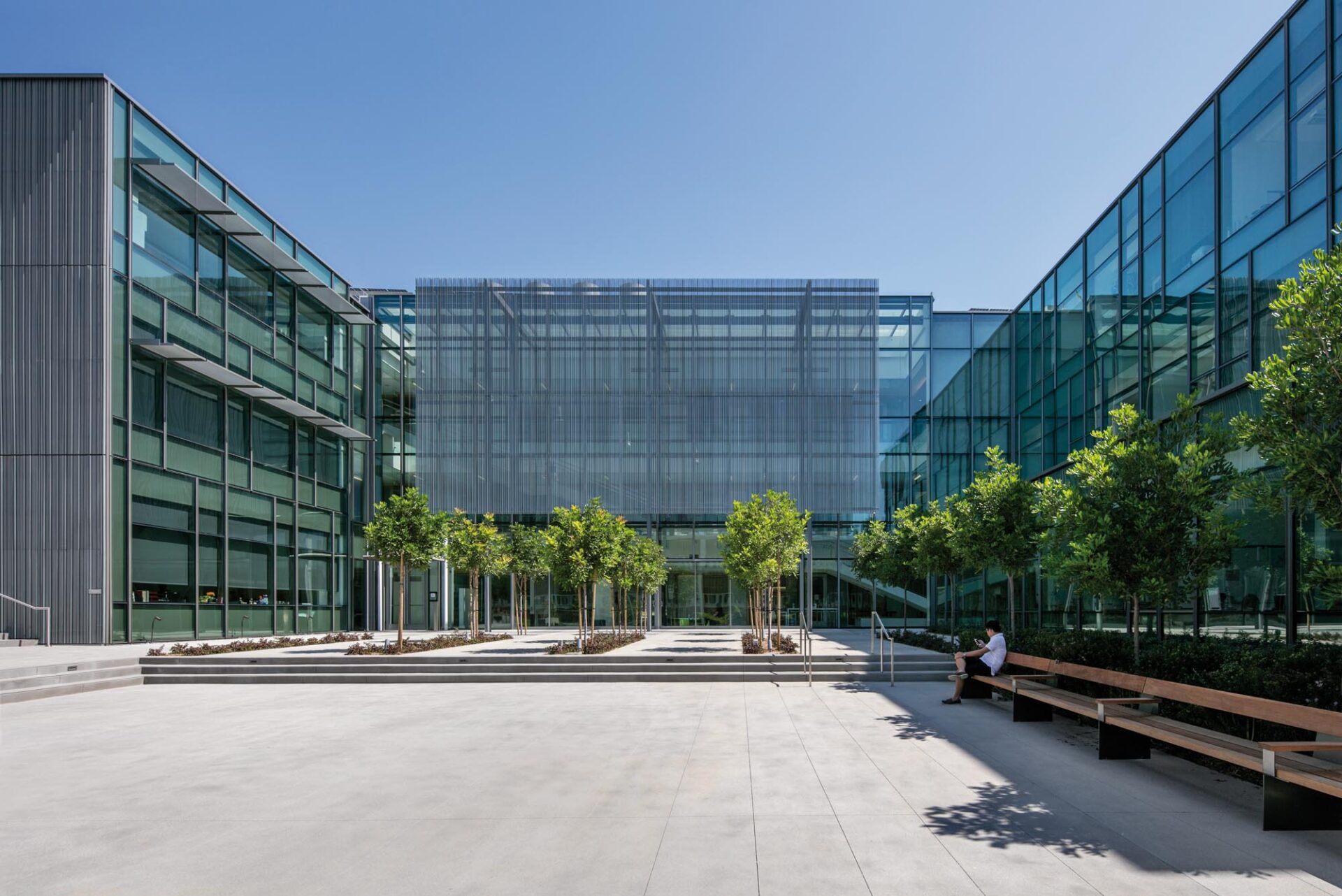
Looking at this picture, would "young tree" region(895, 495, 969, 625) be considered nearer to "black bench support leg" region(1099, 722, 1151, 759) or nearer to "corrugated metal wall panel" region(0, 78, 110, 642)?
"black bench support leg" region(1099, 722, 1151, 759)

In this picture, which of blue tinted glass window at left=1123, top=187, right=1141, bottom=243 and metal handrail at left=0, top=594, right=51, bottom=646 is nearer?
blue tinted glass window at left=1123, top=187, right=1141, bottom=243

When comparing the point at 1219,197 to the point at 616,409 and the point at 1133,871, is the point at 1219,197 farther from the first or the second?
the point at 616,409

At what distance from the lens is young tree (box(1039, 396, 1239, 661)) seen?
12703 millimetres

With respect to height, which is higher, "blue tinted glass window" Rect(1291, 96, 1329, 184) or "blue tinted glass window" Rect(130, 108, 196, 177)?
"blue tinted glass window" Rect(130, 108, 196, 177)

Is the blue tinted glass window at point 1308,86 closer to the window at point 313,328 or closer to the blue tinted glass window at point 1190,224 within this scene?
the blue tinted glass window at point 1190,224

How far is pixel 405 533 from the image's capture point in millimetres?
23703

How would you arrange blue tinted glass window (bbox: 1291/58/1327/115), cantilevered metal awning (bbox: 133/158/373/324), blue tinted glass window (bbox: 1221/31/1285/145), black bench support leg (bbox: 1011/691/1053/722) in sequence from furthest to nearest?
cantilevered metal awning (bbox: 133/158/373/324) < blue tinted glass window (bbox: 1221/31/1285/145) < blue tinted glass window (bbox: 1291/58/1327/115) < black bench support leg (bbox: 1011/691/1053/722)

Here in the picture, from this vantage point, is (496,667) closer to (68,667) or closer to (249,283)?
(68,667)

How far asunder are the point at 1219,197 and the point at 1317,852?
546 inches

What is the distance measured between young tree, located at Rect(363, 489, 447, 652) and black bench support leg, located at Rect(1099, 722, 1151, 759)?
17567 millimetres

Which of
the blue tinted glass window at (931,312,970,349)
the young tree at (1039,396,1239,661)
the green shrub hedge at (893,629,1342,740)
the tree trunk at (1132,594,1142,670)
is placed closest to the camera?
the green shrub hedge at (893,629,1342,740)

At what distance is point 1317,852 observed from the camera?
22.0 feet

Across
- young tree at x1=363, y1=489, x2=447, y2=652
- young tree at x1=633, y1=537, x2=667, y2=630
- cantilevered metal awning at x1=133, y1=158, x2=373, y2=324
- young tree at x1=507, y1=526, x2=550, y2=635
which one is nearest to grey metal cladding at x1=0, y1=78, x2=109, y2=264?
cantilevered metal awning at x1=133, y1=158, x2=373, y2=324

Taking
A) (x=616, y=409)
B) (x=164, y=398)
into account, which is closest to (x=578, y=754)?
(x=164, y=398)
